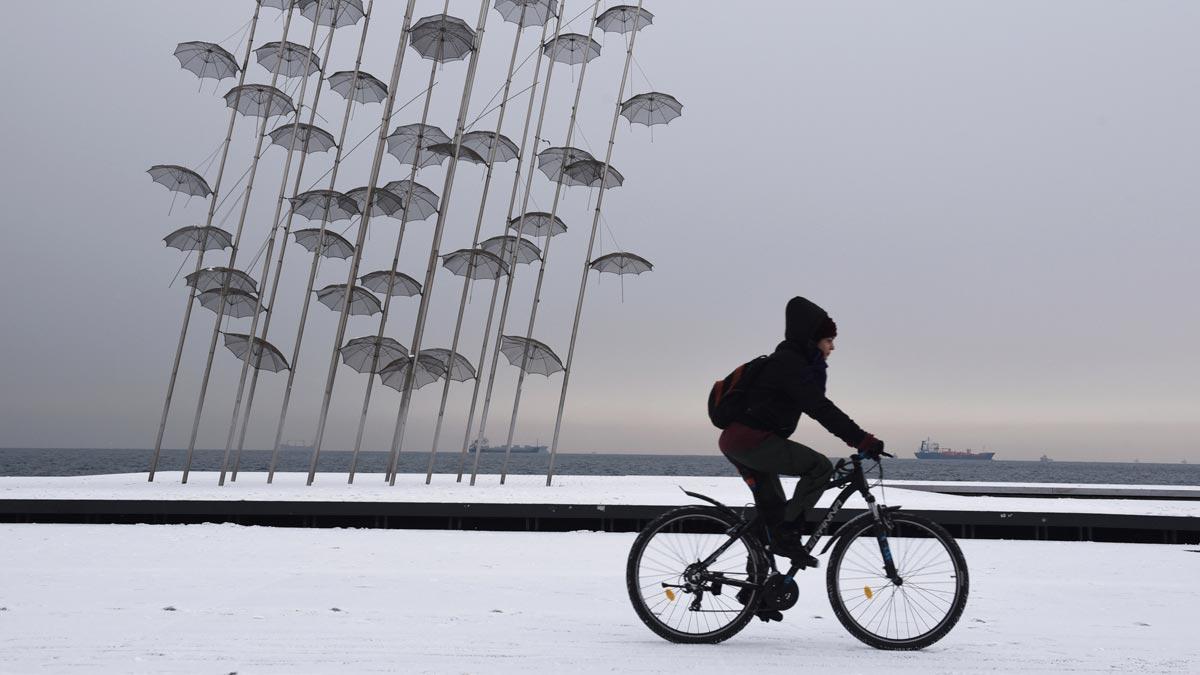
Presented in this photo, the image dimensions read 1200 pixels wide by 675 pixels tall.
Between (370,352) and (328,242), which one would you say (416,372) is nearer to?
(370,352)

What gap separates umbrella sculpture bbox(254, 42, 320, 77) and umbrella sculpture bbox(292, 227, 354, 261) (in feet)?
9.96

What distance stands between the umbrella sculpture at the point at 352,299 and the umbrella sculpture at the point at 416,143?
8.19 ft

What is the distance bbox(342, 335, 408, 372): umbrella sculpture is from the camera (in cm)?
1736

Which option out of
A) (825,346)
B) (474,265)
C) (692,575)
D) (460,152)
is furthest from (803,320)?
(474,265)

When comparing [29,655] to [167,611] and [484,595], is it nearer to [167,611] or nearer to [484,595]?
[167,611]

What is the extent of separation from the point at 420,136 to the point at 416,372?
4.14m

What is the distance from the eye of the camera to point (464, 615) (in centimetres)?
562

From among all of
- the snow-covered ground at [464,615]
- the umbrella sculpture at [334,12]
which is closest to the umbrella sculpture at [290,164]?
the umbrella sculpture at [334,12]

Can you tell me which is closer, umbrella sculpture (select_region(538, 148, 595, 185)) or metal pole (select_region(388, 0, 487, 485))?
metal pole (select_region(388, 0, 487, 485))

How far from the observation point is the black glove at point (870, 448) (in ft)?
15.3

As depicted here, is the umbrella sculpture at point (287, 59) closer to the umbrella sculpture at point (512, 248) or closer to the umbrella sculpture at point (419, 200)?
the umbrella sculpture at point (419, 200)

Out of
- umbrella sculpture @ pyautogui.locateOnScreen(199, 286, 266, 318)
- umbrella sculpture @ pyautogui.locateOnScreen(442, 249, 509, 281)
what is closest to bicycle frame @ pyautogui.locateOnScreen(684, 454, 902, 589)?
umbrella sculpture @ pyautogui.locateOnScreen(442, 249, 509, 281)

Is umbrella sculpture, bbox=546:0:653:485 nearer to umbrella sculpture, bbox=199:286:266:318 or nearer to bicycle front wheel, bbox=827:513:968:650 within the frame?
umbrella sculpture, bbox=199:286:266:318

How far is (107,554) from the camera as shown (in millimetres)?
8219
